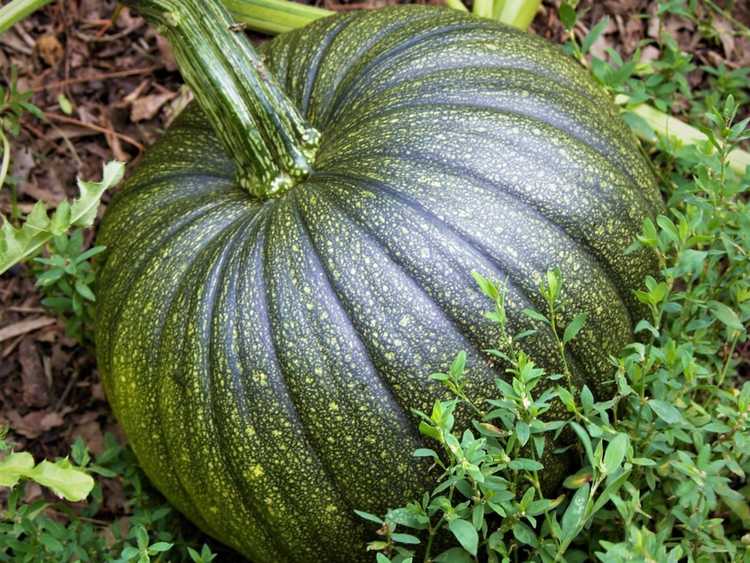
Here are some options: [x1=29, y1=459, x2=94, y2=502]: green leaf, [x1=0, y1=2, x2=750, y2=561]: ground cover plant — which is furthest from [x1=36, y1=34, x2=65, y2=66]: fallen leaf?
[x1=29, y1=459, x2=94, y2=502]: green leaf

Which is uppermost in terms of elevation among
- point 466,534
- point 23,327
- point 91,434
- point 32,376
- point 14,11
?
point 14,11

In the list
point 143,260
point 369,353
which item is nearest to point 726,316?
point 369,353

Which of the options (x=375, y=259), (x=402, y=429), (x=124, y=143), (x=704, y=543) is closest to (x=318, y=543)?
(x=402, y=429)

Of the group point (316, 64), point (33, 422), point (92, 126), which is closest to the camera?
point (316, 64)

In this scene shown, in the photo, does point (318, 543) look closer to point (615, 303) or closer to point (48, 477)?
point (48, 477)

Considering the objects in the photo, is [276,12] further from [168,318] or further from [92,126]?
[168,318]

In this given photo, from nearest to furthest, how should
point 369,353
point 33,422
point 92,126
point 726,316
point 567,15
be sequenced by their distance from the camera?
point 369,353 → point 726,316 → point 567,15 → point 33,422 → point 92,126

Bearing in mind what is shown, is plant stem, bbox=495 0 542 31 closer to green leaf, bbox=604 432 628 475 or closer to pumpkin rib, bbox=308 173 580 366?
pumpkin rib, bbox=308 173 580 366
